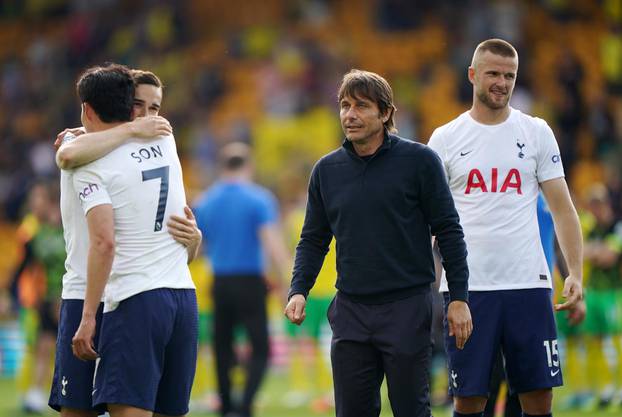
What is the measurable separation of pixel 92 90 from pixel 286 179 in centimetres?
1658

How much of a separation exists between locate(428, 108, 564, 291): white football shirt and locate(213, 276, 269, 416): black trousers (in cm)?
479

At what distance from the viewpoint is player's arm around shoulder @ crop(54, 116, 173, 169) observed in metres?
6.36

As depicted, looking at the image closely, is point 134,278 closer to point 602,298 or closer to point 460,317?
point 460,317

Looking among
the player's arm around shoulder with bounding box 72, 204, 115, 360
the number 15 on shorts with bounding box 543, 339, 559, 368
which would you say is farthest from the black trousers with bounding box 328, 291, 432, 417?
the player's arm around shoulder with bounding box 72, 204, 115, 360

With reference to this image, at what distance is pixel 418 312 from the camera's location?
21.3ft

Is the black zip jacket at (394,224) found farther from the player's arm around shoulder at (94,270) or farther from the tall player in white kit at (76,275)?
the player's arm around shoulder at (94,270)

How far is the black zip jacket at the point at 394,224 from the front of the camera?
21.3ft

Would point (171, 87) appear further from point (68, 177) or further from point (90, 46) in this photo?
point (68, 177)

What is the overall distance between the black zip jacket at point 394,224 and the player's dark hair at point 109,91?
115 centimetres

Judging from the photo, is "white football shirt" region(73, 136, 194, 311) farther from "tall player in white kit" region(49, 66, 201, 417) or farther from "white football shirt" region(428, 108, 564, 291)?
"white football shirt" region(428, 108, 564, 291)

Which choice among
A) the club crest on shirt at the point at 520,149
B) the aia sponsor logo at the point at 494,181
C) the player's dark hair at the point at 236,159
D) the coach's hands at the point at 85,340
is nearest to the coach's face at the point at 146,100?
the coach's hands at the point at 85,340

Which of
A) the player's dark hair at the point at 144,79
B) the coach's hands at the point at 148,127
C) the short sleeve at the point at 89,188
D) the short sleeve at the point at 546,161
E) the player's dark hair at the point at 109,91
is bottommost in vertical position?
the short sleeve at the point at 89,188

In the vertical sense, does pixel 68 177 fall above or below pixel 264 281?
above

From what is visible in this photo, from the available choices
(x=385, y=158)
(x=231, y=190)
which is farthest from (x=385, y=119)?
(x=231, y=190)
